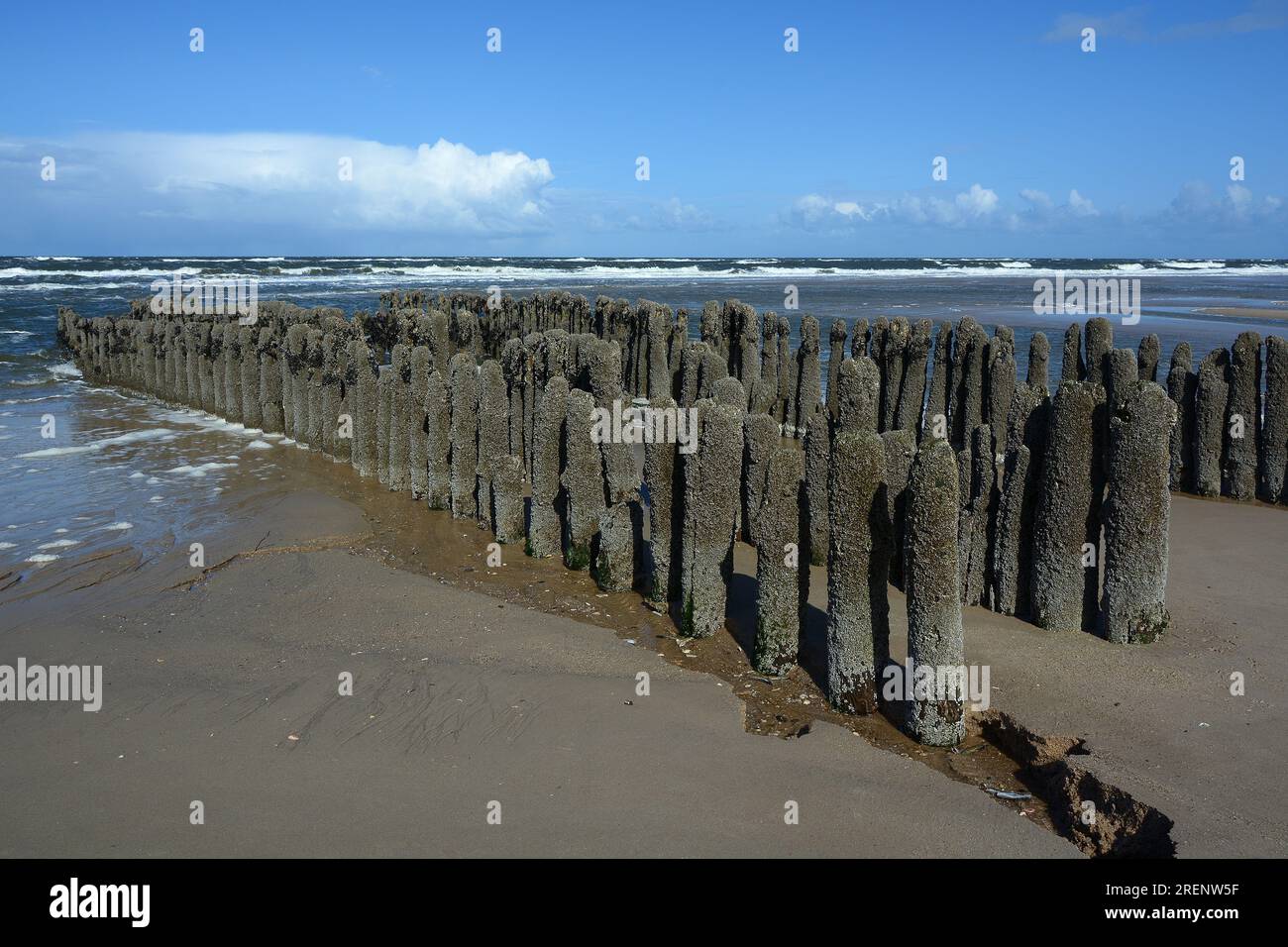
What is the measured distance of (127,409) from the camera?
16.1 meters

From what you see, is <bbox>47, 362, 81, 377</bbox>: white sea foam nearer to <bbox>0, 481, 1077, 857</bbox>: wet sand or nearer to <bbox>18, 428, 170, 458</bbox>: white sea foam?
<bbox>18, 428, 170, 458</bbox>: white sea foam

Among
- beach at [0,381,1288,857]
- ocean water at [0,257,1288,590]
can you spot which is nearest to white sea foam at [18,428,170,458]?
ocean water at [0,257,1288,590]

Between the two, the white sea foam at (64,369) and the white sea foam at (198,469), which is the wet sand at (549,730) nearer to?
the white sea foam at (198,469)

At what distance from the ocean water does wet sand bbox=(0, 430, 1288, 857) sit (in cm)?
188

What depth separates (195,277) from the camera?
2000 inches

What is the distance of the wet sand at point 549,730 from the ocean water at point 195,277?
188 cm

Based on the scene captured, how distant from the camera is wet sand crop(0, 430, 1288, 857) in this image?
418 cm

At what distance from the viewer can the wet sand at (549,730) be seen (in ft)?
13.7

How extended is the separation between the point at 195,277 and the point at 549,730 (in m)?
53.3

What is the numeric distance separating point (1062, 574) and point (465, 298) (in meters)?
16.6

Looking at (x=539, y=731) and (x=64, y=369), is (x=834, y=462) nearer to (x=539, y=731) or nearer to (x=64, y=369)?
(x=539, y=731)

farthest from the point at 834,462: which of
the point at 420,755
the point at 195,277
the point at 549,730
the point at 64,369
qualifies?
the point at 195,277
